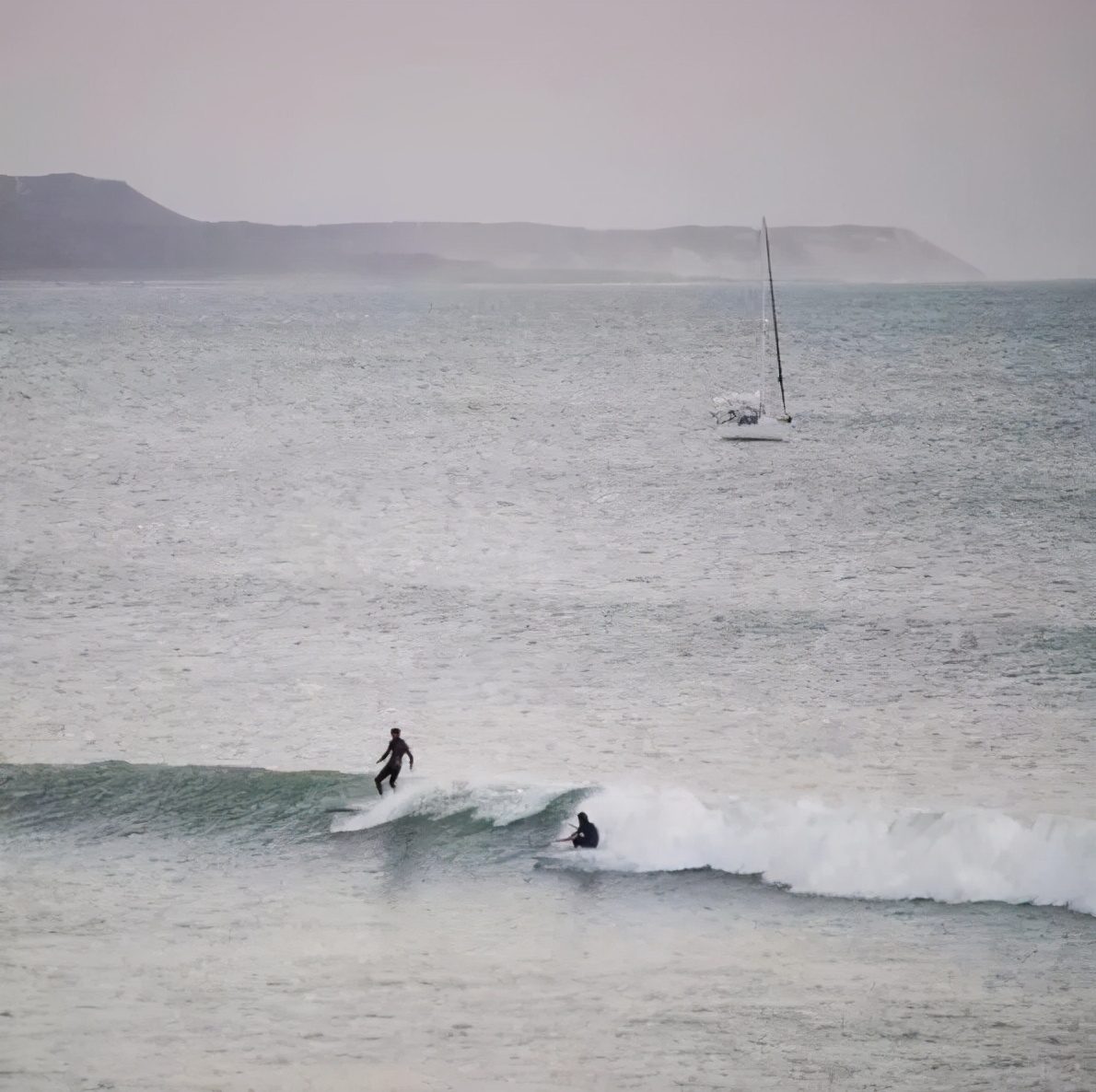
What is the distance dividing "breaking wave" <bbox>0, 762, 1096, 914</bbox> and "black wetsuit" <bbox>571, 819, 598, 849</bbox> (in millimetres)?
110

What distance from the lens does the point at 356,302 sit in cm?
11575

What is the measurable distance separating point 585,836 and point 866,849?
90.9 inches

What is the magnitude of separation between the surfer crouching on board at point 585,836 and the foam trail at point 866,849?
0.09 meters

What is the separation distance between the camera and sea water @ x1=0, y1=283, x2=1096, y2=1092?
8.19 meters

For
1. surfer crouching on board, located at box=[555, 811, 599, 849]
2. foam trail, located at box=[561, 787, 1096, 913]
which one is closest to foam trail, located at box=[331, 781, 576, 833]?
foam trail, located at box=[561, 787, 1096, 913]

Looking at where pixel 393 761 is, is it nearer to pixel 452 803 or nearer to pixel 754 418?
pixel 452 803

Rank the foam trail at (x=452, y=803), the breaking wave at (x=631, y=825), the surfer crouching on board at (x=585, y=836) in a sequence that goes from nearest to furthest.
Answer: the breaking wave at (x=631, y=825)
the surfer crouching on board at (x=585, y=836)
the foam trail at (x=452, y=803)

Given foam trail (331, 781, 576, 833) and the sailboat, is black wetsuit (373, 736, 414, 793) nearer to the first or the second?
foam trail (331, 781, 576, 833)

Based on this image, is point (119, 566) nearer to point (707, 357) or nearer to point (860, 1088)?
point (860, 1088)

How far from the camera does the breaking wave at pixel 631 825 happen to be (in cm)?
1024

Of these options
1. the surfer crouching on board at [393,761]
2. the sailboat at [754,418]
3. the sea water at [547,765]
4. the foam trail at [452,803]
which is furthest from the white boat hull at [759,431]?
the surfer crouching on board at [393,761]

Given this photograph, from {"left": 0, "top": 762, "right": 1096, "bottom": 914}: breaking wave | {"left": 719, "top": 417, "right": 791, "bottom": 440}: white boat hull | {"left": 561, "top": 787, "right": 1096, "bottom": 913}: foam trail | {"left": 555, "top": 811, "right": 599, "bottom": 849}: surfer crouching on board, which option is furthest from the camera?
{"left": 719, "top": 417, "right": 791, "bottom": 440}: white boat hull

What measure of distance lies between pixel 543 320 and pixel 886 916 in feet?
264

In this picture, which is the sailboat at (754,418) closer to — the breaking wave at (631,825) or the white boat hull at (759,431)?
the white boat hull at (759,431)
